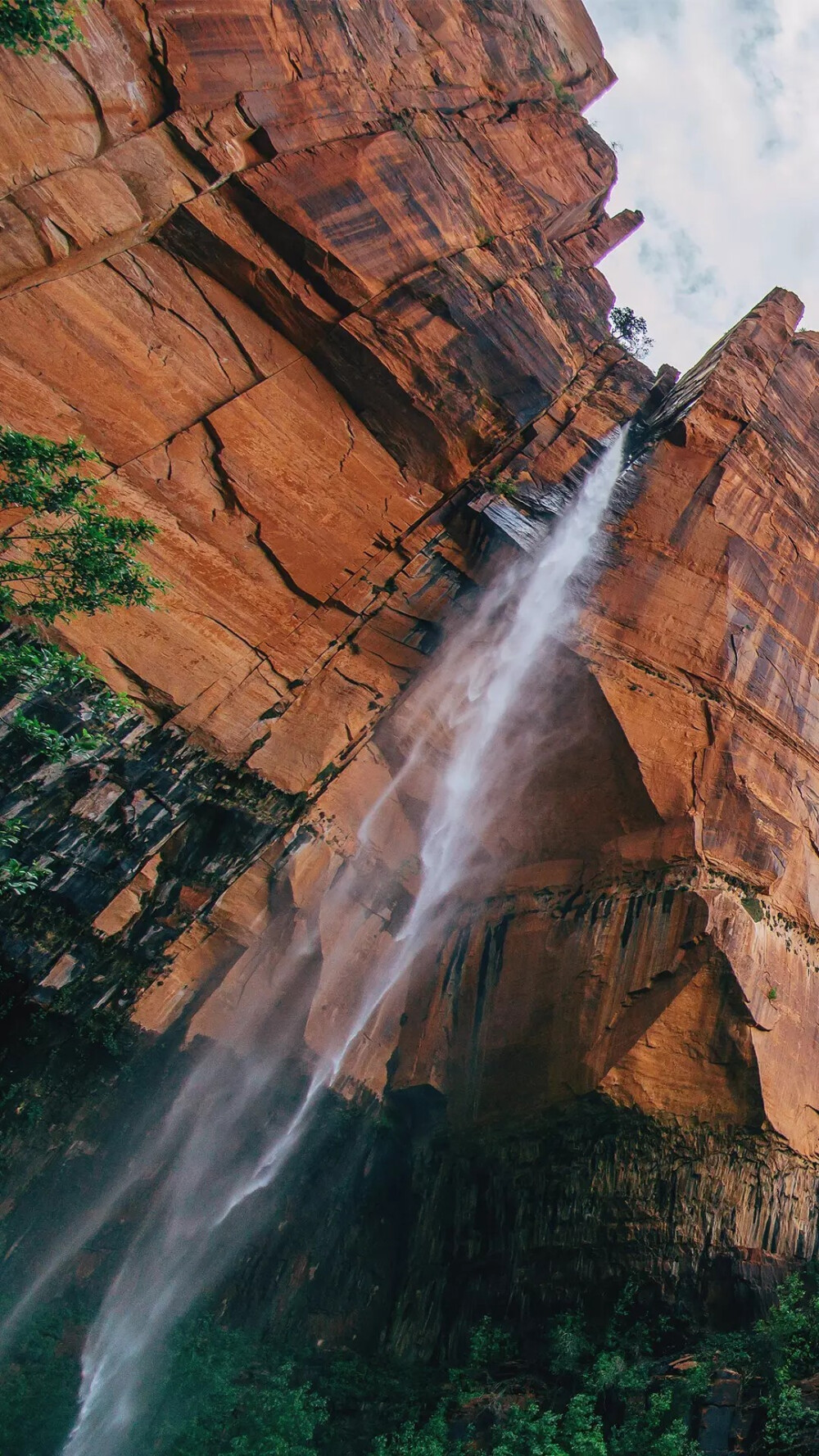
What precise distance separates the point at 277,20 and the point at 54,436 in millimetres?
10393

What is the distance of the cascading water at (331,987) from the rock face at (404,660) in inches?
21.5

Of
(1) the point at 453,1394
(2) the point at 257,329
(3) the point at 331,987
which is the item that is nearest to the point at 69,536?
(2) the point at 257,329

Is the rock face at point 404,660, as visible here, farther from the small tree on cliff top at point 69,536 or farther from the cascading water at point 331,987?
the small tree on cliff top at point 69,536

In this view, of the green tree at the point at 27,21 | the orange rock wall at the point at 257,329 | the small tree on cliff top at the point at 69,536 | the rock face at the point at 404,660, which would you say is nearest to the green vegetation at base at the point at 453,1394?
the rock face at the point at 404,660

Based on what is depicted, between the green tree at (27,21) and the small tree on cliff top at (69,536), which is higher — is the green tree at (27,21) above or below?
above

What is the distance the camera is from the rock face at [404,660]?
13.6 metres

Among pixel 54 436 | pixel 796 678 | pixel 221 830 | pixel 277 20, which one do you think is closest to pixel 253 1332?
pixel 221 830

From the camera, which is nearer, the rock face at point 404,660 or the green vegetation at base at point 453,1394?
the green vegetation at base at point 453,1394

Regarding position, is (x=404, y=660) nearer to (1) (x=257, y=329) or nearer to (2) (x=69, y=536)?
(1) (x=257, y=329)

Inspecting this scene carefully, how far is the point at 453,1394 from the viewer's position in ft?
40.2

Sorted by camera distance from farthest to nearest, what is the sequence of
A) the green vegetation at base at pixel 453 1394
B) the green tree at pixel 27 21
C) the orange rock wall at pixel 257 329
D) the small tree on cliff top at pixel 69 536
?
the orange rock wall at pixel 257 329 < the green vegetation at base at pixel 453 1394 < the small tree on cliff top at pixel 69 536 < the green tree at pixel 27 21

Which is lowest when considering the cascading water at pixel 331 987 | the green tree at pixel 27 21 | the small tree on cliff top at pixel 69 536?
the cascading water at pixel 331 987

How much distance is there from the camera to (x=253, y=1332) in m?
13.9

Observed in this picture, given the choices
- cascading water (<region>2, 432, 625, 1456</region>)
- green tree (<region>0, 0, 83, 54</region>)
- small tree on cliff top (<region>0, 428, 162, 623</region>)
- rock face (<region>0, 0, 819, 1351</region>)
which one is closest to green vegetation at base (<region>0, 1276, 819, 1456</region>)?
cascading water (<region>2, 432, 625, 1456</region>)
